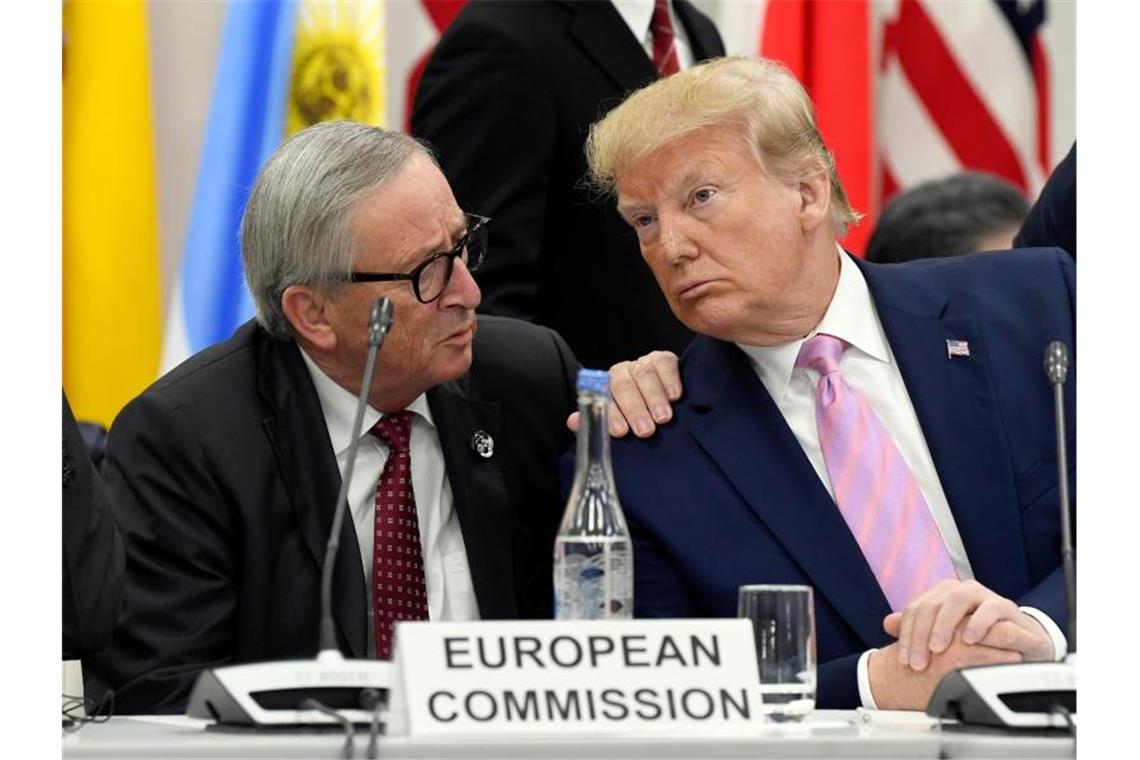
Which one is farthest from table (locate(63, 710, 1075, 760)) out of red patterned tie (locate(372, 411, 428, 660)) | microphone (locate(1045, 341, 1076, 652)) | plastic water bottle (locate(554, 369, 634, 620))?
red patterned tie (locate(372, 411, 428, 660))

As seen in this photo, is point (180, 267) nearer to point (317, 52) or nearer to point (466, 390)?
point (317, 52)

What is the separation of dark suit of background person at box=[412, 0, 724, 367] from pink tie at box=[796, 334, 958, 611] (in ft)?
2.67

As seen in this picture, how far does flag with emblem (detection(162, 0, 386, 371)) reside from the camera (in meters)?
4.53

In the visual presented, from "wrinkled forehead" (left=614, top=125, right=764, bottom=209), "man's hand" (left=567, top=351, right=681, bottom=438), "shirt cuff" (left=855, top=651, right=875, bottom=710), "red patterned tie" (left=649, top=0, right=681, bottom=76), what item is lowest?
"shirt cuff" (left=855, top=651, right=875, bottom=710)

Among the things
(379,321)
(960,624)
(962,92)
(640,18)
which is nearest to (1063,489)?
(960,624)

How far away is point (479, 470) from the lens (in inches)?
120

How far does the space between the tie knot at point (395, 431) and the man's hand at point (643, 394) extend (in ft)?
0.90

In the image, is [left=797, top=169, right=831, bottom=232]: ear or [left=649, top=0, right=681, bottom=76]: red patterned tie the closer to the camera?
[left=797, top=169, right=831, bottom=232]: ear

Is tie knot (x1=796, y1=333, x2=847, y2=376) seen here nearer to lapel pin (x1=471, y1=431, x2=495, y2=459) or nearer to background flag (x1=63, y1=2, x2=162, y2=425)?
lapel pin (x1=471, y1=431, x2=495, y2=459)

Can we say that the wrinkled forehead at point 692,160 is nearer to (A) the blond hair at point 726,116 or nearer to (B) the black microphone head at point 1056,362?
(A) the blond hair at point 726,116

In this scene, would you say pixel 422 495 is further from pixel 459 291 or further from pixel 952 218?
pixel 952 218

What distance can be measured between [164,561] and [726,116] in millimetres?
1136
